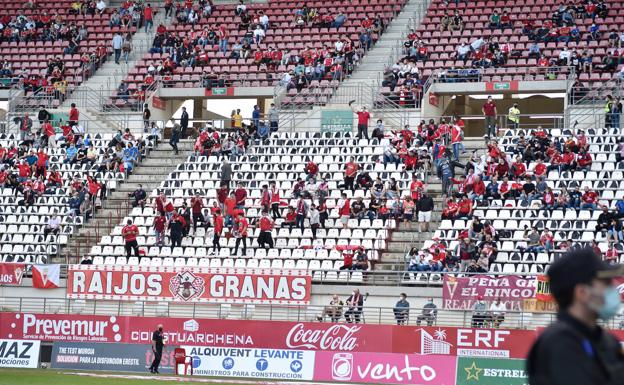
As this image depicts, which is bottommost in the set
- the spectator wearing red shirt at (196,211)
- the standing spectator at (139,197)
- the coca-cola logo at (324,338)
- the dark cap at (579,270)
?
the coca-cola logo at (324,338)

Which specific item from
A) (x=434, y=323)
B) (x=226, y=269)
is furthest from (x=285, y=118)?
(x=434, y=323)

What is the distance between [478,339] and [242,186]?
13414mm

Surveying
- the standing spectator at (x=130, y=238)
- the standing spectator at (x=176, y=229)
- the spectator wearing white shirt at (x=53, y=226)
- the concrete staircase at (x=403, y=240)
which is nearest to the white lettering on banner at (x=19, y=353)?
the standing spectator at (x=130, y=238)

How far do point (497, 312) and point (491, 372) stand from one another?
339 cm

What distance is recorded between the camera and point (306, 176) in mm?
40062

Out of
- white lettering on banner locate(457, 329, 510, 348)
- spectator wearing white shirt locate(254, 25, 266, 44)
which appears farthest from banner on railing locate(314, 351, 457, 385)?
spectator wearing white shirt locate(254, 25, 266, 44)

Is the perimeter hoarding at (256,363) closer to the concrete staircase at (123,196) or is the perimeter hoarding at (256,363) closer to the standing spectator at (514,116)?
the concrete staircase at (123,196)

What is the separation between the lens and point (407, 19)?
5188cm

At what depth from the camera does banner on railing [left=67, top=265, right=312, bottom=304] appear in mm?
33844

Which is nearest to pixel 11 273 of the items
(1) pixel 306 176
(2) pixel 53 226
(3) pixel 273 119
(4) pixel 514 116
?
(2) pixel 53 226

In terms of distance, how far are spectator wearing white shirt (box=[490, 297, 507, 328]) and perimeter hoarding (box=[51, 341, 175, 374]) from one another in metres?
7.97

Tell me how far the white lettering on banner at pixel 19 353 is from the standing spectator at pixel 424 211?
11658 millimetres

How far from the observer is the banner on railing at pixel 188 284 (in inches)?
1332

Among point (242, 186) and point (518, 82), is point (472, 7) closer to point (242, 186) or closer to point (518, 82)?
point (518, 82)
